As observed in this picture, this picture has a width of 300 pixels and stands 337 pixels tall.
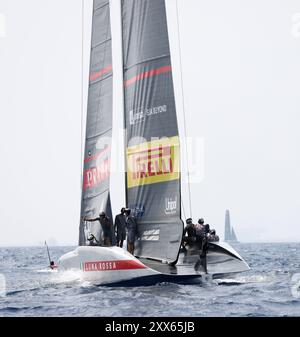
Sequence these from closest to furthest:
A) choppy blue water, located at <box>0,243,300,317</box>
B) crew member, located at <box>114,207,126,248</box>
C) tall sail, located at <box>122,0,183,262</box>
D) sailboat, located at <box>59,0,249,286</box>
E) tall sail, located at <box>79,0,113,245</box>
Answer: choppy blue water, located at <box>0,243,300,317</box>, sailboat, located at <box>59,0,249,286</box>, tall sail, located at <box>122,0,183,262</box>, crew member, located at <box>114,207,126,248</box>, tall sail, located at <box>79,0,113,245</box>

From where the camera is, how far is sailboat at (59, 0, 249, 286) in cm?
1480

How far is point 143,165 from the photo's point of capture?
1573 centimetres

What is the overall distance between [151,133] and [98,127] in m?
2.17

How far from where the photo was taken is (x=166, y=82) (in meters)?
15.7

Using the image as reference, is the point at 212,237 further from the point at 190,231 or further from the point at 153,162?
the point at 153,162

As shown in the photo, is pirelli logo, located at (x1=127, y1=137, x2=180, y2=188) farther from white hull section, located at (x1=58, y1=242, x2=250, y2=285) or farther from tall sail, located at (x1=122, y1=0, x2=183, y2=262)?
white hull section, located at (x1=58, y1=242, x2=250, y2=285)

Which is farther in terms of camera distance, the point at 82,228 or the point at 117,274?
the point at 82,228

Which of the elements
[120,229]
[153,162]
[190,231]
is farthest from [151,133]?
[190,231]

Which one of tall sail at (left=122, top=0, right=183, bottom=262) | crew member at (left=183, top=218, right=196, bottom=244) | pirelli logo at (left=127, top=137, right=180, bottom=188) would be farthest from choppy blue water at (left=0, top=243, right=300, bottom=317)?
→ pirelli logo at (left=127, top=137, right=180, bottom=188)

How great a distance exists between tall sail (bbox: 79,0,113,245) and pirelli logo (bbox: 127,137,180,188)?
0.93 m

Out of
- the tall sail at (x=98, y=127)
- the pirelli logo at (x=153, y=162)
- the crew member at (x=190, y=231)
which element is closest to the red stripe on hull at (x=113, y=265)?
the tall sail at (x=98, y=127)
